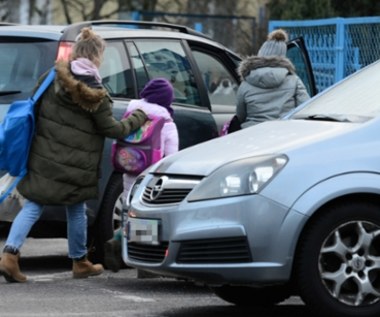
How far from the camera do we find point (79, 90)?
9.20 meters

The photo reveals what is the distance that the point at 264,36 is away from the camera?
22250mm

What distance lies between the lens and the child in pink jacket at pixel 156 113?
9414 millimetres

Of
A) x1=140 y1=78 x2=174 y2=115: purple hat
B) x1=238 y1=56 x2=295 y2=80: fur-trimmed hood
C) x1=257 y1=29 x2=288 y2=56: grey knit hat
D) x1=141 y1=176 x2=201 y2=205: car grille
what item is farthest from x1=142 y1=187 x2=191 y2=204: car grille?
x1=257 y1=29 x2=288 y2=56: grey knit hat

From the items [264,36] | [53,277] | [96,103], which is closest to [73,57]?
[96,103]

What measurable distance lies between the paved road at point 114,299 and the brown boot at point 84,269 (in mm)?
58

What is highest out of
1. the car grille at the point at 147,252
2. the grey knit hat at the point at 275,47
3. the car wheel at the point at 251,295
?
the grey knit hat at the point at 275,47

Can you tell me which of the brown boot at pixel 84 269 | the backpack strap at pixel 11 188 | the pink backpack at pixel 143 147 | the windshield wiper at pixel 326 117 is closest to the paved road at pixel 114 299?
the brown boot at pixel 84 269

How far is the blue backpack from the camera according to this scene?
30.6 ft

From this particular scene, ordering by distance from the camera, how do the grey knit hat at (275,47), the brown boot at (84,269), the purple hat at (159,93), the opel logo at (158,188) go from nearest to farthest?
the opel logo at (158,188)
the purple hat at (159,93)
the brown boot at (84,269)
the grey knit hat at (275,47)

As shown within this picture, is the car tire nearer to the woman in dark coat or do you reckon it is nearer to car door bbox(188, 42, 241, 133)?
the woman in dark coat

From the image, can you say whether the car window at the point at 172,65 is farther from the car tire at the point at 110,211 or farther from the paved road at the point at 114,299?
the paved road at the point at 114,299

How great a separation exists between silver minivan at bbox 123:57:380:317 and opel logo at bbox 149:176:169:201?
18 centimetres

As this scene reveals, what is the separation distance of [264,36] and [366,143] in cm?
1484

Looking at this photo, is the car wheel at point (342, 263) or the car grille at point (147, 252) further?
the car grille at point (147, 252)
